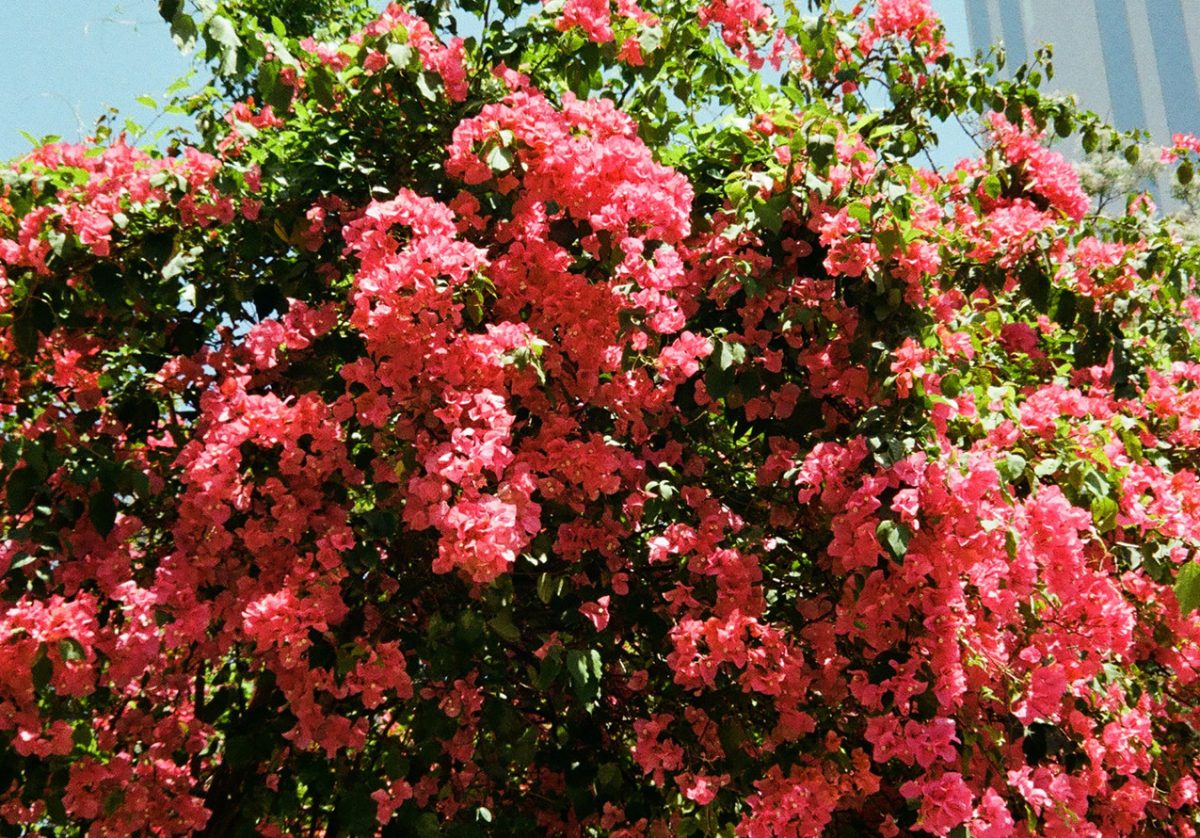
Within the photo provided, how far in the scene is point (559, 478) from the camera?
92.0 inches

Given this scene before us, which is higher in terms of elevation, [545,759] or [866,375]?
[866,375]

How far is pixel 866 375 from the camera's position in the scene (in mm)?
2330

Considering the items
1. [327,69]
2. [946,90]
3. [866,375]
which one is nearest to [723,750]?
[866,375]

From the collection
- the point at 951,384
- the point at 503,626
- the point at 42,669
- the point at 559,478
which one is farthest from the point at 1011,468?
the point at 42,669

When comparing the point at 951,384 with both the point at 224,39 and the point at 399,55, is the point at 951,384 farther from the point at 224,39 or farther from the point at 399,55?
the point at 224,39

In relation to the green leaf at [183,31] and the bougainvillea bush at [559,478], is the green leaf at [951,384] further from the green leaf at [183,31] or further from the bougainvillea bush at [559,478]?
the green leaf at [183,31]

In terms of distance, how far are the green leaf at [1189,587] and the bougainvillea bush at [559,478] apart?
1cm

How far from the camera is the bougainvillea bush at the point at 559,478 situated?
6.98ft

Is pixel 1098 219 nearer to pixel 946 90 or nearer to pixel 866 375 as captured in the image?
pixel 946 90

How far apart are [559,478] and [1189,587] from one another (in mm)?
1284

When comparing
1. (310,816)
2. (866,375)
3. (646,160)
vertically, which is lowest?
(310,816)

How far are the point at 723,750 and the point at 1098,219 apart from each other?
1.66 meters

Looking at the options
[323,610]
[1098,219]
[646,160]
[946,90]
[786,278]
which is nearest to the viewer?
[323,610]

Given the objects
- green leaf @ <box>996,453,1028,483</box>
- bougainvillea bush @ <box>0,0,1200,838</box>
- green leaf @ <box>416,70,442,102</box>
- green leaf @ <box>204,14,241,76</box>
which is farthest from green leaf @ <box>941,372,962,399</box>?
green leaf @ <box>204,14,241,76</box>
